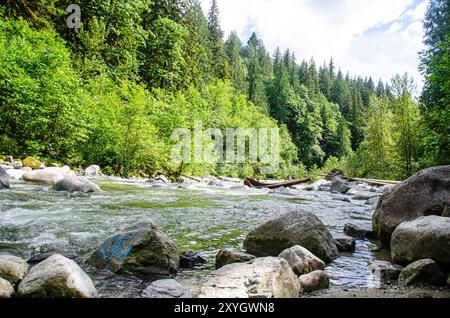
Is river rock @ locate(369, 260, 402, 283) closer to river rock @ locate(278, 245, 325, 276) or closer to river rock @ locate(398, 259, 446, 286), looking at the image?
river rock @ locate(398, 259, 446, 286)

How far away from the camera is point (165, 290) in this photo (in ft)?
9.80

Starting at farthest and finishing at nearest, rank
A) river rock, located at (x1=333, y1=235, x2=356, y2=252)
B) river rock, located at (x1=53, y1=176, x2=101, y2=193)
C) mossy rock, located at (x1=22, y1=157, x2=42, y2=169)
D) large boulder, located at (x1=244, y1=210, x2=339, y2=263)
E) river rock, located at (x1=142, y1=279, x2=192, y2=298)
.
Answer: mossy rock, located at (x1=22, y1=157, x2=42, y2=169) → river rock, located at (x1=53, y1=176, x2=101, y2=193) → river rock, located at (x1=333, y1=235, x2=356, y2=252) → large boulder, located at (x1=244, y1=210, x2=339, y2=263) → river rock, located at (x1=142, y1=279, x2=192, y2=298)

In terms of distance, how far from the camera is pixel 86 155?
55.6ft

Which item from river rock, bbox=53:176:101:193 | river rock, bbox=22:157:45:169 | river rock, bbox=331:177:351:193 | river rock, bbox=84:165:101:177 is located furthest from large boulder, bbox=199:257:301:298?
river rock, bbox=331:177:351:193

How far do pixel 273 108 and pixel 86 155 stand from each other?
6247cm

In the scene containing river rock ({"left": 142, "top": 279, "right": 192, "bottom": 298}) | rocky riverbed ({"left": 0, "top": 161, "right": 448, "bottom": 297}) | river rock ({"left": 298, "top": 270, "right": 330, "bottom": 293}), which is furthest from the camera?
rocky riverbed ({"left": 0, "top": 161, "right": 448, "bottom": 297})

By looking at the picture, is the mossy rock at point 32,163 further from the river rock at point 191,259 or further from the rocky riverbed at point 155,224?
the river rock at point 191,259

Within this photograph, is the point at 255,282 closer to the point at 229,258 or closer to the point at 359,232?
the point at 229,258

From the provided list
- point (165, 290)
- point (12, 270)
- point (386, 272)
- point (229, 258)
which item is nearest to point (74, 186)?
point (12, 270)

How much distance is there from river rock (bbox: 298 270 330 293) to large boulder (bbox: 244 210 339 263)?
3.25 feet

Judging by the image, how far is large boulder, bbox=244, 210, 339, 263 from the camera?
4441 mm

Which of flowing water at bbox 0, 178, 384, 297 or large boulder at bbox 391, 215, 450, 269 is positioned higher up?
large boulder at bbox 391, 215, 450, 269

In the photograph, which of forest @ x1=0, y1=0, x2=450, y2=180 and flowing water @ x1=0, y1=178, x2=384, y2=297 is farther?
forest @ x1=0, y1=0, x2=450, y2=180
